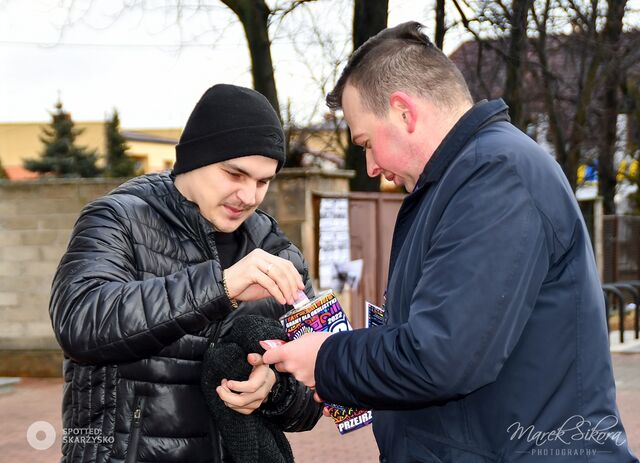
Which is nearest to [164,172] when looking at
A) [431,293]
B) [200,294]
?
[200,294]

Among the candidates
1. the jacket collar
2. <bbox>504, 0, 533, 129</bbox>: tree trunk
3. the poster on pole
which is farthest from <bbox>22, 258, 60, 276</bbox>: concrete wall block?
the jacket collar

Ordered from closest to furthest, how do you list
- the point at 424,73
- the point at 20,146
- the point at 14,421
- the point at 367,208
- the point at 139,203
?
1. the point at 424,73
2. the point at 139,203
3. the point at 14,421
4. the point at 367,208
5. the point at 20,146

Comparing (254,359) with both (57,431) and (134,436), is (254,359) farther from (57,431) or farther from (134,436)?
(57,431)

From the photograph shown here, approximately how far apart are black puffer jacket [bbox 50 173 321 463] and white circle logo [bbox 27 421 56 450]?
4623 millimetres

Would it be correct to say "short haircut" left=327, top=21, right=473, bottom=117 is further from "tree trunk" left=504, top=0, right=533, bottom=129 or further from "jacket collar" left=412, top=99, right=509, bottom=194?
"tree trunk" left=504, top=0, right=533, bottom=129

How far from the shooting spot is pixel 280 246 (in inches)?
106

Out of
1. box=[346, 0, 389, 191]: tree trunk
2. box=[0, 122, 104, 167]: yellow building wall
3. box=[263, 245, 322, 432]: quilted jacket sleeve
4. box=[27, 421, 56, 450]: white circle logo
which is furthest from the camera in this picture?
box=[0, 122, 104, 167]: yellow building wall

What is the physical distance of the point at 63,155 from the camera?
3588cm

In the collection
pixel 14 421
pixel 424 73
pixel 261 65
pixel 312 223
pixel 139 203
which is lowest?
pixel 14 421

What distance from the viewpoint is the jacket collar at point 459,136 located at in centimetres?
189

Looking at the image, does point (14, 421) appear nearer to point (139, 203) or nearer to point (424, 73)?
point (139, 203)

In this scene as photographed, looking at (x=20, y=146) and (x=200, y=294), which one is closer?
(x=200, y=294)

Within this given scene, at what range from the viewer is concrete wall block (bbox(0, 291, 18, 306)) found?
8.89 m

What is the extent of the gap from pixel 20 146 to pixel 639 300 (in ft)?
125
